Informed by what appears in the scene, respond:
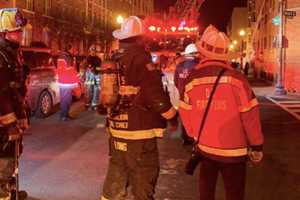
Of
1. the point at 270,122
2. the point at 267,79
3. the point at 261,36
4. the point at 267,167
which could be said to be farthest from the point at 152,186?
→ the point at 261,36

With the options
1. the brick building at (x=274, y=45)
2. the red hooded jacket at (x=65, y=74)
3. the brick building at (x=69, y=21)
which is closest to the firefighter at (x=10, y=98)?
the red hooded jacket at (x=65, y=74)

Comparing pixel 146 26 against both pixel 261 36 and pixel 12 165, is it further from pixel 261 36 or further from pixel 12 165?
pixel 261 36

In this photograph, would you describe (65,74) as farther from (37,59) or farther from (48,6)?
(48,6)

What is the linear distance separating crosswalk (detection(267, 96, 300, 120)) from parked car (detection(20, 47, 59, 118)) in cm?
693

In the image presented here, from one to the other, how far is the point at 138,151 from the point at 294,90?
73.6 ft

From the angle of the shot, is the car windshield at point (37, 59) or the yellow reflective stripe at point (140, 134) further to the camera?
the car windshield at point (37, 59)

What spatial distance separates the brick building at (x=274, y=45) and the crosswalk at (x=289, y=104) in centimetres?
297

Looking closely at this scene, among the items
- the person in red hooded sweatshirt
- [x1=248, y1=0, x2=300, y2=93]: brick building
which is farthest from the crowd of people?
[x1=248, y1=0, x2=300, y2=93]: brick building

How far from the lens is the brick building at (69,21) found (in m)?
31.8

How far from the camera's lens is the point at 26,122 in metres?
5.17

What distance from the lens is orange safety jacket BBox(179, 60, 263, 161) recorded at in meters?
4.04

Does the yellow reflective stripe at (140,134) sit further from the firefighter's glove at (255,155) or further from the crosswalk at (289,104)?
the crosswalk at (289,104)

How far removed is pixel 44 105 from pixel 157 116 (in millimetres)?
9211

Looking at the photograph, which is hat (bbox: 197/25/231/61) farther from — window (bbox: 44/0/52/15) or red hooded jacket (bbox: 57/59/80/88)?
window (bbox: 44/0/52/15)
